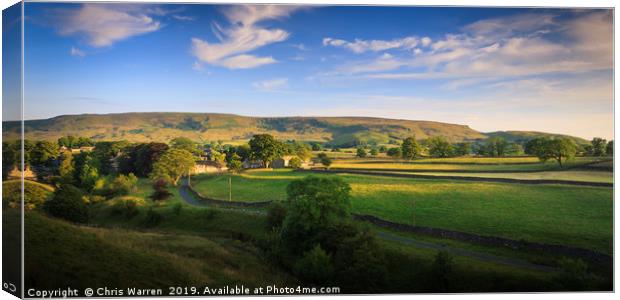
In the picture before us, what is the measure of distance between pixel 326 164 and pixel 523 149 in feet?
20.5

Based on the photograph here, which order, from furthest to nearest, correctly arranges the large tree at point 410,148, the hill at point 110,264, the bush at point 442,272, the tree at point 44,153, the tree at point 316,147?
the tree at point 316,147 → the large tree at point 410,148 → the tree at point 44,153 → the bush at point 442,272 → the hill at point 110,264

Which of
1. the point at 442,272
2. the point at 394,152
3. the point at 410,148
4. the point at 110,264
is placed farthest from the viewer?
the point at 394,152

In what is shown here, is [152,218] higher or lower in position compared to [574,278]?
lower

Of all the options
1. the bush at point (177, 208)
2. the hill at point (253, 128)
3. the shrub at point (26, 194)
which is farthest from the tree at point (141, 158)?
the shrub at point (26, 194)

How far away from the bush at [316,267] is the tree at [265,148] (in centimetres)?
448

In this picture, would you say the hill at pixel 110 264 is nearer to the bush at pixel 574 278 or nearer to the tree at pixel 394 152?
the bush at pixel 574 278

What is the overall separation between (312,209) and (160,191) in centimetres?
731

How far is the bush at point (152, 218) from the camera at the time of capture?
1491cm

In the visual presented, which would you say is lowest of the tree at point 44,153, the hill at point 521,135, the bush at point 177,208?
the bush at point 177,208

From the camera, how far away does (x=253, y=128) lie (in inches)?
489

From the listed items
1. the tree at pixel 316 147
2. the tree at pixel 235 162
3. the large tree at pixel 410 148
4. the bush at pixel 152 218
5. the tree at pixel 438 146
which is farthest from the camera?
the tree at pixel 235 162

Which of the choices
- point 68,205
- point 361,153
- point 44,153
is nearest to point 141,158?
point 68,205

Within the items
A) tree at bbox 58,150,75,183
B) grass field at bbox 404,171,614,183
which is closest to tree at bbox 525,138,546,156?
grass field at bbox 404,171,614,183

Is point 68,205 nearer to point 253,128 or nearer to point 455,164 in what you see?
point 253,128
